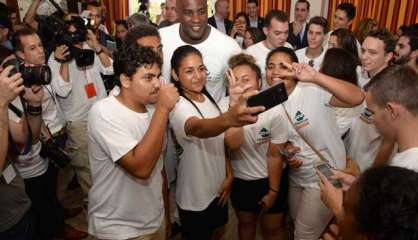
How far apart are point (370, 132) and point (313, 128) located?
344 mm

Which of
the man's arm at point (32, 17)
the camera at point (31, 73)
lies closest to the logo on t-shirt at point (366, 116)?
the camera at point (31, 73)

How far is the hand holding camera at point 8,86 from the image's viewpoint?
130 centimetres

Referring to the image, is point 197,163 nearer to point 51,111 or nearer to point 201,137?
point 201,137

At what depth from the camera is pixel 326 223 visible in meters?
1.87

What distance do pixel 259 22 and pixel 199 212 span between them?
4275mm

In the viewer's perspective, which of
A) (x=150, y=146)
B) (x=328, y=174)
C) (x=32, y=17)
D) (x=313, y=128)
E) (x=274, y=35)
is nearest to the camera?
(x=150, y=146)

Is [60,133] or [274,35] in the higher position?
[274,35]

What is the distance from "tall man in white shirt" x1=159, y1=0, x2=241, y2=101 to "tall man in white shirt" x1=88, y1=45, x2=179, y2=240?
2.63 ft

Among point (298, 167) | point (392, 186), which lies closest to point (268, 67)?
point (298, 167)

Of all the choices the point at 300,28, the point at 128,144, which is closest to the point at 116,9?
the point at 300,28

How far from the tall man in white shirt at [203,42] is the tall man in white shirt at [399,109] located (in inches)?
43.1

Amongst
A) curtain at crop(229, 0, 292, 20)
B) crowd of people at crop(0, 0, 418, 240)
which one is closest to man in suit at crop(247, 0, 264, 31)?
curtain at crop(229, 0, 292, 20)

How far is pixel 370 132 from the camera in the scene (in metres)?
1.87

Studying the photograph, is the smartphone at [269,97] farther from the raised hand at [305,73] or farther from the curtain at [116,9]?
the curtain at [116,9]
